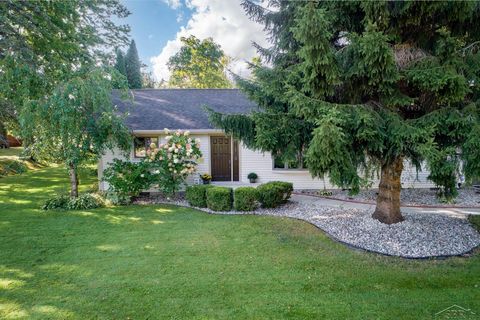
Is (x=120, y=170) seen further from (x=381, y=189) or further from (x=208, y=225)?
(x=381, y=189)

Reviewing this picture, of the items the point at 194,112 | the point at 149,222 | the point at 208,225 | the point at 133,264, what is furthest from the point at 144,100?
the point at 133,264

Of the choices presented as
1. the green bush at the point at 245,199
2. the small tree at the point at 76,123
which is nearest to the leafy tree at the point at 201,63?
the small tree at the point at 76,123

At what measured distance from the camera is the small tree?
22.4 feet

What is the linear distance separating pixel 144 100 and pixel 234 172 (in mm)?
5709

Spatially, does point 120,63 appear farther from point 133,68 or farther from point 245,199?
point 245,199

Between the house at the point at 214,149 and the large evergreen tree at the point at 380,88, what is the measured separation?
5.11m

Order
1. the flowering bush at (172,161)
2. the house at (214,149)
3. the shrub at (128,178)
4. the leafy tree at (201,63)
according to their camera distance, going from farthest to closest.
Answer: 1. the leafy tree at (201,63)
2. the house at (214,149)
3. the flowering bush at (172,161)
4. the shrub at (128,178)

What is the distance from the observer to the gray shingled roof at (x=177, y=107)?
10.9 metres

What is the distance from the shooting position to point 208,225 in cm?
689

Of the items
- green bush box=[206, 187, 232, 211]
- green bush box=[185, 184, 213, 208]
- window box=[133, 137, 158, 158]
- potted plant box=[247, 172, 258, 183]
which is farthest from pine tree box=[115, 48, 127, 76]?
green bush box=[206, 187, 232, 211]

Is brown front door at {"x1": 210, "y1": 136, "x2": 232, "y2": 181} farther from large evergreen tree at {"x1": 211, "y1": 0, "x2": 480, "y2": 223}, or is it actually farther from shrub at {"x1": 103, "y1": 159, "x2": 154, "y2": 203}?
large evergreen tree at {"x1": 211, "y1": 0, "x2": 480, "y2": 223}

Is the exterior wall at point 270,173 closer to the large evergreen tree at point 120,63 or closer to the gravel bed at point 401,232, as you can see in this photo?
the gravel bed at point 401,232

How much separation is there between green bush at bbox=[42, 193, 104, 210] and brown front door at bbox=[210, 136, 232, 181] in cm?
456

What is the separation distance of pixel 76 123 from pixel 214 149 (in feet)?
17.1
